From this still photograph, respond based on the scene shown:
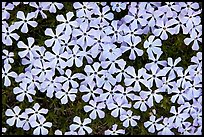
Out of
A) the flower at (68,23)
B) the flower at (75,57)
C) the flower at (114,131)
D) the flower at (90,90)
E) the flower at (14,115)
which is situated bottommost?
the flower at (114,131)

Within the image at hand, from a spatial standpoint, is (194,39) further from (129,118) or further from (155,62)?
(129,118)

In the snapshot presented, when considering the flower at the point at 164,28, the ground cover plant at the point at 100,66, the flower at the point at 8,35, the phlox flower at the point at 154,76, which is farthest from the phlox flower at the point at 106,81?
the flower at the point at 8,35

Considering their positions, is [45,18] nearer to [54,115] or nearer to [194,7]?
[54,115]

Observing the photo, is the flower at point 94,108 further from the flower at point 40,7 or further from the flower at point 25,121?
the flower at point 40,7

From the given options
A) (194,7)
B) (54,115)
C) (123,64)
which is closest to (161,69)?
(123,64)

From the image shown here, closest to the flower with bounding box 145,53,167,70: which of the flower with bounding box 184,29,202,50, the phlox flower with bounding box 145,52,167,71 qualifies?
the phlox flower with bounding box 145,52,167,71

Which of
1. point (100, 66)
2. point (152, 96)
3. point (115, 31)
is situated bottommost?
point (152, 96)

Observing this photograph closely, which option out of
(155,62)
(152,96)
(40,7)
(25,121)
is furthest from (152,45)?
(25,121)
